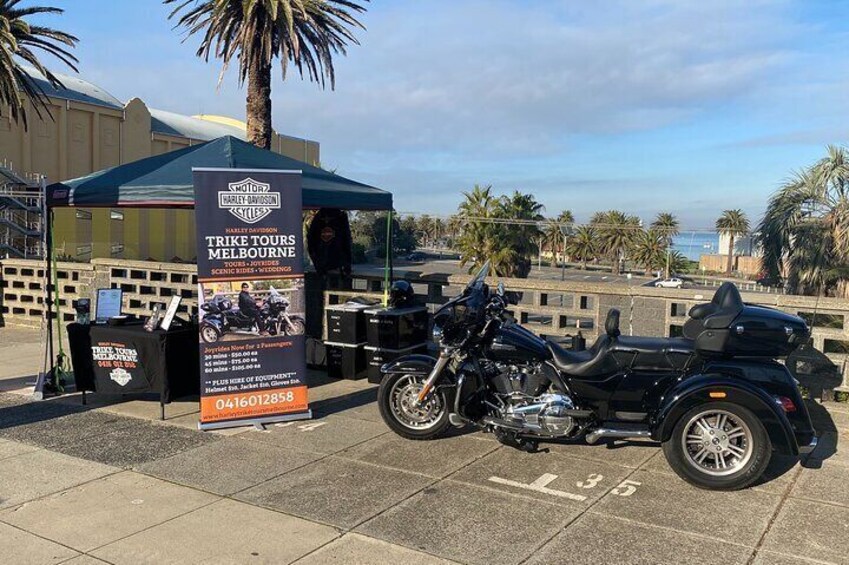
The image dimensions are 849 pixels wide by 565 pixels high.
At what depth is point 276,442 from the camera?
6.20 meters

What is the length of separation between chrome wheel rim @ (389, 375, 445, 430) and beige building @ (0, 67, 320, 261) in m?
21.6

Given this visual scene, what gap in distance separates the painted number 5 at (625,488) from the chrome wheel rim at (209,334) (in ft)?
12.1

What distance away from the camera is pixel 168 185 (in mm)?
7469

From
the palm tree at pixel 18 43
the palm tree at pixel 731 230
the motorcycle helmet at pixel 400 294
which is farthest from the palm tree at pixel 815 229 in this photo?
the palm tree at pixel 18 43

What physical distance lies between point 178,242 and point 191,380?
28.9m

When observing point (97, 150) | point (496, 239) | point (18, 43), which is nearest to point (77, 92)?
point (97, 150)

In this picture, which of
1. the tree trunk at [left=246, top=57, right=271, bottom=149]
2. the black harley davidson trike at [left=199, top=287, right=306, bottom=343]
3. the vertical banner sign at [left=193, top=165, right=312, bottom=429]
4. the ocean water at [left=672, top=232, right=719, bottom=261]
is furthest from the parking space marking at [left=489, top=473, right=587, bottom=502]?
the tree trunk at [left=246, top=57, right=271, bottom=149]

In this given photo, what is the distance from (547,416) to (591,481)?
1.89 ft

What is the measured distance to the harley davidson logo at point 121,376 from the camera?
707 cm

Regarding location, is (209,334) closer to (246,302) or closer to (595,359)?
(246,302)

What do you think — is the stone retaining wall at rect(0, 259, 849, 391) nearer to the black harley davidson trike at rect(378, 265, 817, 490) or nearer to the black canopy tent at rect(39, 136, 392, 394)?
the black canopy tent at rect(39, 136, 392, 394)

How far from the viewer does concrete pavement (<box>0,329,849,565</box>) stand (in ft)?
13.5

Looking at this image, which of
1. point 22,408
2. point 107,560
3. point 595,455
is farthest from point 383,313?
point 107,560

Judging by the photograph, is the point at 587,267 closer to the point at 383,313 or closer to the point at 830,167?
the point at 830,167
